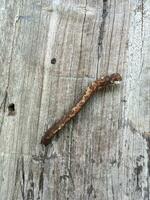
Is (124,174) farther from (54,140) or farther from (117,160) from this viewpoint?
(54,140)

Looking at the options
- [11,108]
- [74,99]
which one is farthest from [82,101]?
[11,108]

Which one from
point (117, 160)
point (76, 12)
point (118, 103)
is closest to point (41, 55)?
point (76, 12)

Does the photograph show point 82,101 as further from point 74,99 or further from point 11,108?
point 11,108

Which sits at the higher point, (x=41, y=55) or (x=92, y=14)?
(x=92, y=14)

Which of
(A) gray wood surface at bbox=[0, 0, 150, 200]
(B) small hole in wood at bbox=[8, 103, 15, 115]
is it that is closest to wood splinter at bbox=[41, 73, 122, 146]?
(A) gray wood surface at bbox=[0, 0, 150, 200]

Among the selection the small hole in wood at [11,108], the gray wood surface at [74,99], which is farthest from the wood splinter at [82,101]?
the small hole in wood at [11,108]
